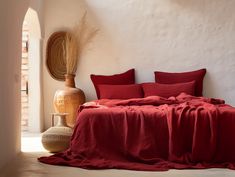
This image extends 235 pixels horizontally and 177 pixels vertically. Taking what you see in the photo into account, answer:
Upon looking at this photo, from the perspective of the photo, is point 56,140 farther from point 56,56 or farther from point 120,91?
point 56,56

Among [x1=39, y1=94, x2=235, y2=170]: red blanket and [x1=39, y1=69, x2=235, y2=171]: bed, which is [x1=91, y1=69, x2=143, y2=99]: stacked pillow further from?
[x1=39, y1=94, x2=235, y2=170]: red blanket

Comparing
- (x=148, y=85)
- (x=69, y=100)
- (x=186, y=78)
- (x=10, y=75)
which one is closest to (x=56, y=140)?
(x=10, y=75)

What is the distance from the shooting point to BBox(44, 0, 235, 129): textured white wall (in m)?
6.11

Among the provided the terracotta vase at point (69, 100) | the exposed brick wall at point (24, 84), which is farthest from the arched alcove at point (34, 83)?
the terracotta vase at point (69, 100)

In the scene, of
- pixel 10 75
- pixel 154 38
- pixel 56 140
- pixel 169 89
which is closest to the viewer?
pixel 10 75

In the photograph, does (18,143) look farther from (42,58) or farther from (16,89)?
(42,58)

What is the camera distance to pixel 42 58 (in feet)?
20.8

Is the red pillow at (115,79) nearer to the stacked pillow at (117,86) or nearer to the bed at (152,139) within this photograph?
the stacked pillow at (117,86)

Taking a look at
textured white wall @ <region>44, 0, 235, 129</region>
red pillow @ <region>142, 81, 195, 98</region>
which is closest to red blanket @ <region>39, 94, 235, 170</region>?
red pillow @ <region>142, 81, 195, 98</region>

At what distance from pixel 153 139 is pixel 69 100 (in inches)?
85.2

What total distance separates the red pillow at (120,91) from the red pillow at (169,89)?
0.14m

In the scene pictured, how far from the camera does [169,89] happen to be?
5832 millimetres

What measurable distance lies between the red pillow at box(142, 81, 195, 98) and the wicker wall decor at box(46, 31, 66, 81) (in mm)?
1470

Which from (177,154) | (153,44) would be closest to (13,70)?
(177,154)
